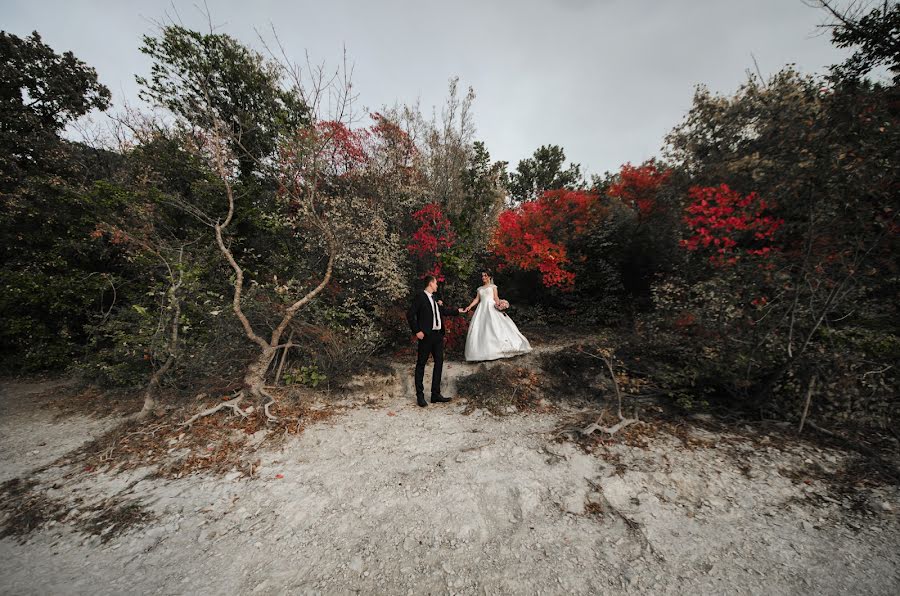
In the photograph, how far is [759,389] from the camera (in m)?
4.04

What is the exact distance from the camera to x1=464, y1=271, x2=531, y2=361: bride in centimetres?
602

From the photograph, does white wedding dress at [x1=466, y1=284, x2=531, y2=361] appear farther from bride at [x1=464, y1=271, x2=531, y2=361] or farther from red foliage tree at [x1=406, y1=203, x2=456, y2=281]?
red foliage tree at [x1=406, y1=203, x2=456, y2=281]

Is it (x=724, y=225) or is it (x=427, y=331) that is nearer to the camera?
(x=427, y=331)

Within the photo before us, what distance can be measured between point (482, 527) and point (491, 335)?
3.78 meters

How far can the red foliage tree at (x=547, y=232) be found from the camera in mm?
8586

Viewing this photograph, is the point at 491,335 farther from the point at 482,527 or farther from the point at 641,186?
the point at 641,186

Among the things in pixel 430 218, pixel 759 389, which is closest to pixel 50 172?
pixel 430 218

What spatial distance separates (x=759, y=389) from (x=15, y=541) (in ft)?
26.8

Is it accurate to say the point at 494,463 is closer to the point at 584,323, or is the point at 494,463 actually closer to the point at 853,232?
the point at 853,232

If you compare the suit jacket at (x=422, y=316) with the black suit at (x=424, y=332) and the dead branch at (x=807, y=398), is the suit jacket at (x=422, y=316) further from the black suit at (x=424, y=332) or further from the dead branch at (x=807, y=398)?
the dead branch at (x=807, y=398)

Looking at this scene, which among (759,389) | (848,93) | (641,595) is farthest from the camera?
(759,389)

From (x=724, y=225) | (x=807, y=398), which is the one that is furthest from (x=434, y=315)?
(x=724, y=225)

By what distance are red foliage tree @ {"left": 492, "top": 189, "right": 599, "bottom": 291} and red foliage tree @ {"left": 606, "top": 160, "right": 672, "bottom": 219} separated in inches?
41.1

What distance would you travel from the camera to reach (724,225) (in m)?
6.52
